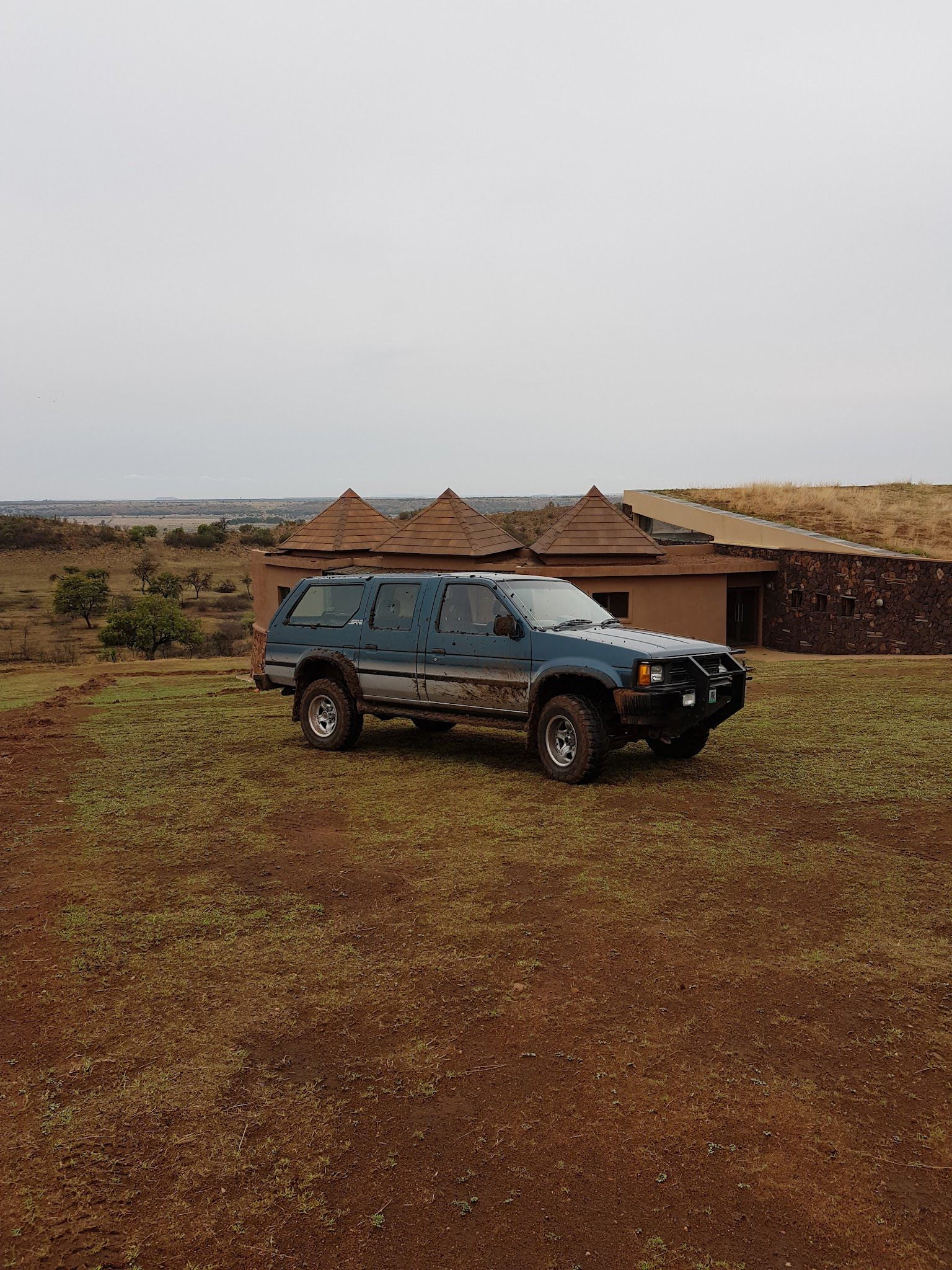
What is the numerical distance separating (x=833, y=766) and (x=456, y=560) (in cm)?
1678

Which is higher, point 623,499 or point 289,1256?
point 623,499

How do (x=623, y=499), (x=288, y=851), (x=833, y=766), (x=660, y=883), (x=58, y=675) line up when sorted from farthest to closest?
(x=623, y=499)
(x=58, y=675)
(x=833, y=766)
(x=288, y=851)
(x=660, y=883)

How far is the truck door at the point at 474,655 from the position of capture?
9.20 meters

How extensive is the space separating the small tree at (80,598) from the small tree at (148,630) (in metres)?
9.26

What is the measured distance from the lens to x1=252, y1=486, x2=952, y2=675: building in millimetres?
24297

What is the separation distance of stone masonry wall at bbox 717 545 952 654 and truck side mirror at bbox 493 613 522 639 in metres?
16.1

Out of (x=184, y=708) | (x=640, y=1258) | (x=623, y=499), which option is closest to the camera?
(x=640, y=1258)

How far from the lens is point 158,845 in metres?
7.23

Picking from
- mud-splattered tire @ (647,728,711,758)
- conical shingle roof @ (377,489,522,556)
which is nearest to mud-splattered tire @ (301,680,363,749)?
mud-splattered tire @ (647,728,711,758)

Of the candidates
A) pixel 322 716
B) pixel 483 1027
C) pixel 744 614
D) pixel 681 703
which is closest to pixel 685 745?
pixel 681 703

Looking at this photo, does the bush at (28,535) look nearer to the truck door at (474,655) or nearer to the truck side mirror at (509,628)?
the truck door at (474,655)

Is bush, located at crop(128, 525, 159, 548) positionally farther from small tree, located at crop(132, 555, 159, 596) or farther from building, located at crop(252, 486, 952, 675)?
building, located at crop(252, 486, 952, 675)

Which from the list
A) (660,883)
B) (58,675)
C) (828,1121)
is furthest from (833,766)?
(58,675)

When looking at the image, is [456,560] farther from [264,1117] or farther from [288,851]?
[264,1117]
